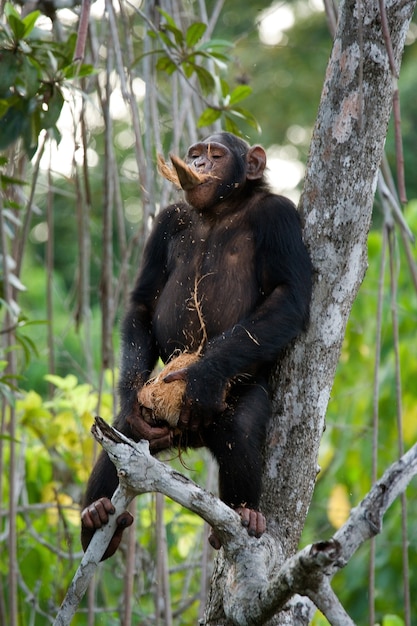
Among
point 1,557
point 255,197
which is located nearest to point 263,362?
point 255,197

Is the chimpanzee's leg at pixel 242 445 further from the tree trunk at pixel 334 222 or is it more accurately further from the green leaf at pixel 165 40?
the green leaf at pixel 165 40

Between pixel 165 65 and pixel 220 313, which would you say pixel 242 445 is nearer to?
pixel 220 313

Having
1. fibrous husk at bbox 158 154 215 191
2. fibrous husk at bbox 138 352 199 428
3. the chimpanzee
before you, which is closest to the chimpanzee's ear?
the chimpanzee

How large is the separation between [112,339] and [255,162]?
44.8 inches

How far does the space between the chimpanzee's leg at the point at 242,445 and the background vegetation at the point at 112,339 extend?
0.87 feet

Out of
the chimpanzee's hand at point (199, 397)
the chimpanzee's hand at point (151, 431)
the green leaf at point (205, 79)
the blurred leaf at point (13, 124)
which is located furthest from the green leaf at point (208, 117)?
the chimpanzee's hand at point (151, 431)

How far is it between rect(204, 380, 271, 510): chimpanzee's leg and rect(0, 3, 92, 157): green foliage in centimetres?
134

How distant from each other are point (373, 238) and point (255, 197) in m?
2.99

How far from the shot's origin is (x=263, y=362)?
3002 mm

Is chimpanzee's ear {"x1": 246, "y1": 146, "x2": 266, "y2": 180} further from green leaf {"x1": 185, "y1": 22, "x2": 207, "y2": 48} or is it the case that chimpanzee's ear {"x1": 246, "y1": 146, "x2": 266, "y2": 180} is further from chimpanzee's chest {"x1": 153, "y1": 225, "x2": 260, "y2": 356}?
green leaf {"x1": 185, "y1": 22, "x2": 207, "y2": 48}

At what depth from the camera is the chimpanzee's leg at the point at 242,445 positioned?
2781 millimetres

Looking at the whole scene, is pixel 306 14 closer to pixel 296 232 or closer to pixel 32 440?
pixel 32 440

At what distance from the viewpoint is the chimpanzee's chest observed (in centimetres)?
325

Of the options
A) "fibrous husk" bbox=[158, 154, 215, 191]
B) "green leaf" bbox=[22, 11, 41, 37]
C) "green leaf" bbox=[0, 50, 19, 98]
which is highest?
"green leaf" bbox=[22, 11, 41, 37]
